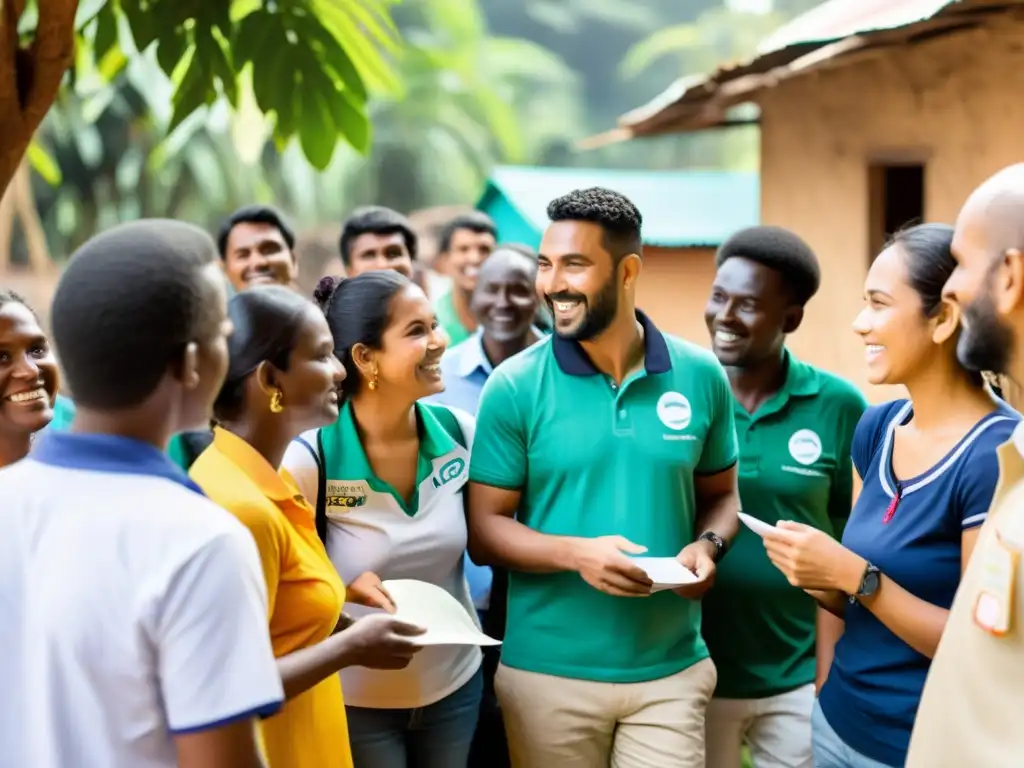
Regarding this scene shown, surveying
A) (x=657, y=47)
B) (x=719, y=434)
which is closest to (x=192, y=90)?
(x=719, y=434)

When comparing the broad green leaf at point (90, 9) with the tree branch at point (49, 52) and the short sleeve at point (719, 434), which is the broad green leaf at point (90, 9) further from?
the short sleeve at point (719, 434)

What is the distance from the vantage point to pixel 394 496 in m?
3.53

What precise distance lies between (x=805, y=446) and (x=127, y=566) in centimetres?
264

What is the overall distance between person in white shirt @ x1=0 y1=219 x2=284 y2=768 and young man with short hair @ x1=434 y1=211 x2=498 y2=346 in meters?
5.43

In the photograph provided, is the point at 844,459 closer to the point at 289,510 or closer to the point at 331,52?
the point at 289,510

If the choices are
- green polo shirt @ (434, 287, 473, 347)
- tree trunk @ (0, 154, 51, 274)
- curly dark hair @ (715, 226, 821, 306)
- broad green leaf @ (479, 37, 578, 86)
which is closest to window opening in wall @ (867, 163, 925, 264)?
green polo shirt @ (434, 287, 473, 347)

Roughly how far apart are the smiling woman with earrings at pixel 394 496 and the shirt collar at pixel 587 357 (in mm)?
354

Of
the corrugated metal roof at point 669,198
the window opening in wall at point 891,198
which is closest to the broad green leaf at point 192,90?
the window opening in wall at point 891,198

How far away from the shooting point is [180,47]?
13.0ft

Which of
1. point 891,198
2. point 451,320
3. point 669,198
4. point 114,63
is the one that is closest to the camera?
point 114,63

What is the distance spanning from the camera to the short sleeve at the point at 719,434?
3738 mm

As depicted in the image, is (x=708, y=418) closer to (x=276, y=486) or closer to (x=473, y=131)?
(x=276, y=486)

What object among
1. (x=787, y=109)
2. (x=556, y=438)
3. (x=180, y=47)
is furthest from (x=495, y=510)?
(x=787, y=109)

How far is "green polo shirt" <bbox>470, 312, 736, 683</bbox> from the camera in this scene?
11.8 feet
